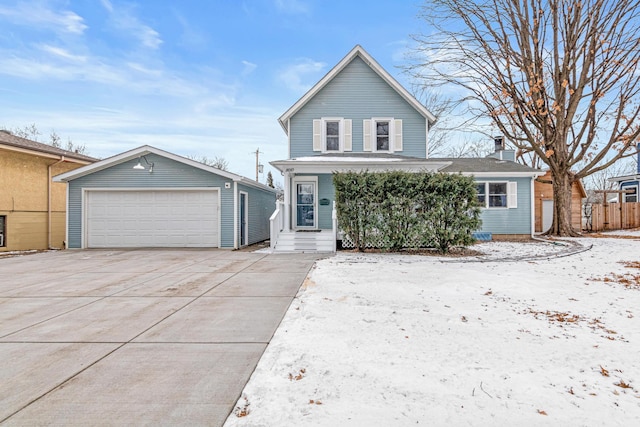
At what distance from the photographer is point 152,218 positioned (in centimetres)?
1297

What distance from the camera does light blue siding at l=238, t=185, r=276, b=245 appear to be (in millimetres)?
14665

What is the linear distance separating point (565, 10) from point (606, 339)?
16.0 m

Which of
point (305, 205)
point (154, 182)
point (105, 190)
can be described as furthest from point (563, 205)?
point (105, 190)

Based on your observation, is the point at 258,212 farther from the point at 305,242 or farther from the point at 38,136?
the point at 38,136

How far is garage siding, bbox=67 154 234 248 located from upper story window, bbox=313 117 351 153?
160 inches

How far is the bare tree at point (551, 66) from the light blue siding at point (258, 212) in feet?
31.4

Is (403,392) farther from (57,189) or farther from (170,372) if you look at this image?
(57,189)

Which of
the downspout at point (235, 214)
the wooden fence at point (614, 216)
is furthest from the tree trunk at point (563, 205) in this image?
the downspout at point (235, 214)

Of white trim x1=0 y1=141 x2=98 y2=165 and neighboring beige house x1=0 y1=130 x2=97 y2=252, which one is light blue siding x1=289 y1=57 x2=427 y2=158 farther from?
neighboring beige house x1=0 y1=130 x2=97 y2=252

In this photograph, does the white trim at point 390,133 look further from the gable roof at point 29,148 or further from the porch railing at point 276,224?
the gable roof at point 29,148

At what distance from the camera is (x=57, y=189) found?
14.4 meters

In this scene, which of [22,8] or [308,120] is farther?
[308,120]

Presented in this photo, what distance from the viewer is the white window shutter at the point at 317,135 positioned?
1418 centimetres

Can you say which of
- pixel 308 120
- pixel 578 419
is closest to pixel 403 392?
pixel 578 419
